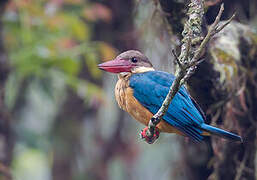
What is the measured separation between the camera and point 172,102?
322cm

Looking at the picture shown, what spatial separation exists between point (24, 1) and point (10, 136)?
1395 millimetres

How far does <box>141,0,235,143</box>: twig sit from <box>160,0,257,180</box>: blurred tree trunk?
2.30ft

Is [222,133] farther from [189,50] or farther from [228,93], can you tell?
[189,50]

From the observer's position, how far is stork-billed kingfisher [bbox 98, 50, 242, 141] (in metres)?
3.04

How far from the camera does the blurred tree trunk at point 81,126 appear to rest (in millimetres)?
6480

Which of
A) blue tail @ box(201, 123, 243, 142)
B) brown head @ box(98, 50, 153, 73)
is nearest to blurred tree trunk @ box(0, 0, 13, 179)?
brown head @ box(98, 50, 153, 73)

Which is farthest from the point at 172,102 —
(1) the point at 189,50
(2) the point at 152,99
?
(1) the point at 189,50

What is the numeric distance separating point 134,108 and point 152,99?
0.13 m

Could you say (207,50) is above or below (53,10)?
below

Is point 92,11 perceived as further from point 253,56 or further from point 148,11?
point 253,56

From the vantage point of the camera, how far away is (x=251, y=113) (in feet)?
12.3

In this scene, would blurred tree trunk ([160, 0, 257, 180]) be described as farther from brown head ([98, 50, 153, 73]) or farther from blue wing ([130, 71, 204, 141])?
brown head ([98, 50, 153, 73])

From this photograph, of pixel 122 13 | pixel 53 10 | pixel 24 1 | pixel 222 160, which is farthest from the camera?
pixel 122 13

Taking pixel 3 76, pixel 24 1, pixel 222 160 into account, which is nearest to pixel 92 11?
pixel 24 1
